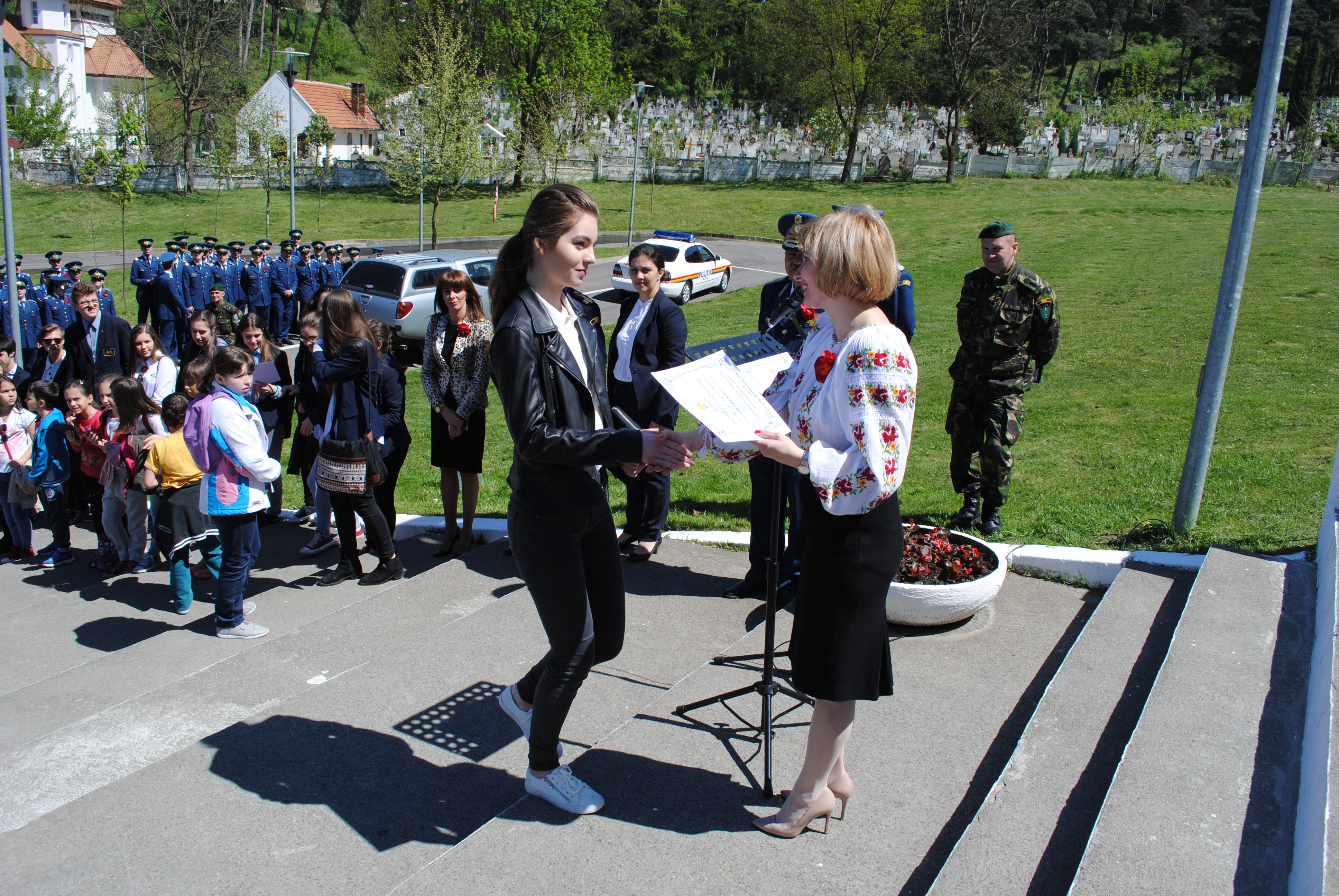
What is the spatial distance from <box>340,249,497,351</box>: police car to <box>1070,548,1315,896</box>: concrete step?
1448 cm

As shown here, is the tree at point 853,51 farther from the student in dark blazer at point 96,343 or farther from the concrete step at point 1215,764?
the concrete step at point 1215,764

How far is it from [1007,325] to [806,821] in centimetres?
368

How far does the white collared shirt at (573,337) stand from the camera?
110 inches

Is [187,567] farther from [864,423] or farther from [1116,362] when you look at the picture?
[1116,362]

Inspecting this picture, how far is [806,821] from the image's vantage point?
2.79 meters

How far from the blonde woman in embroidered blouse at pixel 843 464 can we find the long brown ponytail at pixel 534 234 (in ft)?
2.25

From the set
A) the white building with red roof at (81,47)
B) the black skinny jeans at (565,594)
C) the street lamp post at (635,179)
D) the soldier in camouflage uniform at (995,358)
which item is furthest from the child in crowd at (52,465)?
the white building with red roof at (81,47)

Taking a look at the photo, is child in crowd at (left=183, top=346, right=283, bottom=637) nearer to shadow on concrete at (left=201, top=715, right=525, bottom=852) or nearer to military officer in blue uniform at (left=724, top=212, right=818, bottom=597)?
shadow on concrete at (left=201, top=715, right=525, bottom=852)

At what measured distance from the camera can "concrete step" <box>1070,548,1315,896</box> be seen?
2475 millimetres

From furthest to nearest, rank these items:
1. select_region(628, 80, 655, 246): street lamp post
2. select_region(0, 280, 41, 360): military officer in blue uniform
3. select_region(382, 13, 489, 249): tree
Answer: select_region(628, 80, 655, 246): street lamp post
select_region(382, 13, 489, 249): tree
select_region(0, 280, 41, 360): military officer in blue uniform

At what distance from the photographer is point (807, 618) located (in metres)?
2.65

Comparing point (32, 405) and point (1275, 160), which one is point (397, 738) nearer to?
point (32, 405)

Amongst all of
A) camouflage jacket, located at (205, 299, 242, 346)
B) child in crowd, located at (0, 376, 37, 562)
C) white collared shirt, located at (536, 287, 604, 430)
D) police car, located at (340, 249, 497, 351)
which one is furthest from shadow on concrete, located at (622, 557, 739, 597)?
police car, located at (340, 249, 497, 351)

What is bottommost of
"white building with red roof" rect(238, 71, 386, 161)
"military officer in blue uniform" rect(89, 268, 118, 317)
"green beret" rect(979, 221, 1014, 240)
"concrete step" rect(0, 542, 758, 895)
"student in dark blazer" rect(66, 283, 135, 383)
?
"concrete step" rect(0, 542, 758, 895)
